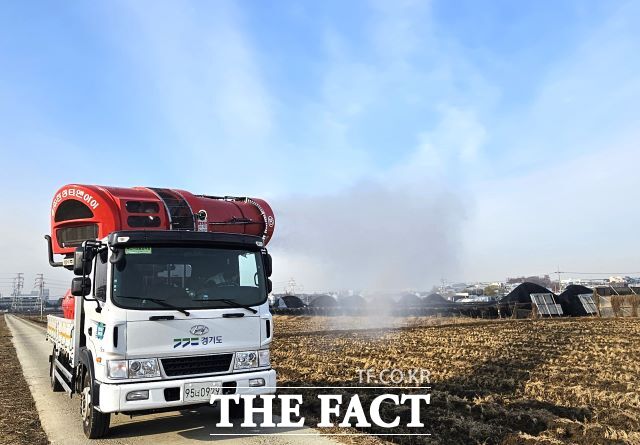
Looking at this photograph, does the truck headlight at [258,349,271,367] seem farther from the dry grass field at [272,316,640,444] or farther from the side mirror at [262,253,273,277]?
the dry grass field at [272,316,640,444]

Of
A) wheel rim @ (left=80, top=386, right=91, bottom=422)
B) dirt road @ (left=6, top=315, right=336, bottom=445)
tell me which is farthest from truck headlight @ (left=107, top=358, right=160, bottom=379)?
dirt road @ (left=6, top=315, right=336, bottom=445)

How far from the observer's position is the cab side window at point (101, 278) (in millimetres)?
6145

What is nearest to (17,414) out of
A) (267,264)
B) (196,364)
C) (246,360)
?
(196,364)

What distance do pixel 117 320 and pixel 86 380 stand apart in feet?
4.96

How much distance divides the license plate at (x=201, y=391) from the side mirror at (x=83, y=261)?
2144mm

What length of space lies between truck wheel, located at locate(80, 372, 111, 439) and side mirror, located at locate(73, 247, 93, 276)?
4.48 feet

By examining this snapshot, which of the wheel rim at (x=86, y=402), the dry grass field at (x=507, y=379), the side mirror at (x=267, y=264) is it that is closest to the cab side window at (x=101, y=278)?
the wheel rim at (x=86, y=402)

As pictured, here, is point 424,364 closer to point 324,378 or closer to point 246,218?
point 324,378

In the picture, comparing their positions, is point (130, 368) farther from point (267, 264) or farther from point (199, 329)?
point (267, 264)

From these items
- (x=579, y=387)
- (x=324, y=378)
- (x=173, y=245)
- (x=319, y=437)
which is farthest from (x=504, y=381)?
(x=173, y=245)

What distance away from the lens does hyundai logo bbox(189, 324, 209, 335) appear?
19.7 ft

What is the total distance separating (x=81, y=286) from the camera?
6457 millimetres

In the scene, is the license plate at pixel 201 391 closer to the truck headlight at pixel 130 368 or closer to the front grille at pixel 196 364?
the front grille at pixel 196 364

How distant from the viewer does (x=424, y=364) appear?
12.3 m
